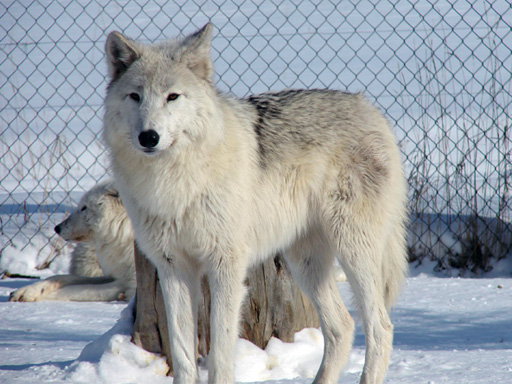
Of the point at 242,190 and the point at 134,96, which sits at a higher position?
the point at 134,96

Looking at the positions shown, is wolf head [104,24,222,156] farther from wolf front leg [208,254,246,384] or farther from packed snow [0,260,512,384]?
packed snow [0,260,512,384]

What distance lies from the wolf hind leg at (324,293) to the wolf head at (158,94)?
37.3 inches

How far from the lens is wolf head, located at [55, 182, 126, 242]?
5.34m

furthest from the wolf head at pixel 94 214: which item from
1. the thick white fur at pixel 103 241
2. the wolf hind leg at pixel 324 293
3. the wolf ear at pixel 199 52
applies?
the wolf ear at pixel 199 52

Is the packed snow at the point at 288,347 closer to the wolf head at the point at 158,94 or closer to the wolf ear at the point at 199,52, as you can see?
the wolf head at the point at 158,94

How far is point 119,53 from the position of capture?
2.74 m

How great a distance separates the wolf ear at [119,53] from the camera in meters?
2.69

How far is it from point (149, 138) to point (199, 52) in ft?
1.83

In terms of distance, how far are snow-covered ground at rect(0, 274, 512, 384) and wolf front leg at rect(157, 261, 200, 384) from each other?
0.44 m

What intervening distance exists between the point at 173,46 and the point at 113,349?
1621 millimetres

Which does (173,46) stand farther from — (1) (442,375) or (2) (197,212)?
(1) (442,375)

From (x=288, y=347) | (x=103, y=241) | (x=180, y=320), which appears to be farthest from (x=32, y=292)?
(x=180, y=320)

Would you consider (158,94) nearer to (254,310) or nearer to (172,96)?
(172,96)

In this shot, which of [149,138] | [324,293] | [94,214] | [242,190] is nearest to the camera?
[149,138]
